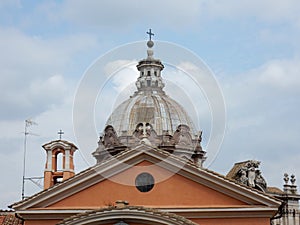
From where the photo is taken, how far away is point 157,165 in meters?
28.8

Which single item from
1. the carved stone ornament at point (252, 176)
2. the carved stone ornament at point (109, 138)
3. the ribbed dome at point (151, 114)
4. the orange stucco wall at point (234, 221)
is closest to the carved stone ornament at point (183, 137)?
the ribbed dome at point (151, 114)

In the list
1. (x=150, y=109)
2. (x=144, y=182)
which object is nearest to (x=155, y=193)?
(x=144, y=182)

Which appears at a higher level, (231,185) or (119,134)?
(119,134)

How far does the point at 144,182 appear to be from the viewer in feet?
95.1

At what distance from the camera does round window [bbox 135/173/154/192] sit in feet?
94.8

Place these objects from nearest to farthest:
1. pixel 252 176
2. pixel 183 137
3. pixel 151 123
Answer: pixel 183 137
pixel 252 176
pixel 151 123

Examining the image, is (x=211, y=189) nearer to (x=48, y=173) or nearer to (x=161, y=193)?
(x=161, y=193)

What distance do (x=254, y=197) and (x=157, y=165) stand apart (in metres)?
4.12

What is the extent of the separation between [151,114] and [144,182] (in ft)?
75.1

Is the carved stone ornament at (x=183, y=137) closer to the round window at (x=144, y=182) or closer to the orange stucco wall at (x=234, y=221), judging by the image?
the round window at (x=144, y=182)

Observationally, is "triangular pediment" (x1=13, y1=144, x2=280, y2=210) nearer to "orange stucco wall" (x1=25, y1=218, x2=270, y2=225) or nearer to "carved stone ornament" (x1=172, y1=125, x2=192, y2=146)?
"orange stucco wall" (x1=25, y1=218, x2=270, y2=225)

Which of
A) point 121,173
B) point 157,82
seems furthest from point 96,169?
point 157,82

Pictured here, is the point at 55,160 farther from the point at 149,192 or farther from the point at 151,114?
the point at 151,114

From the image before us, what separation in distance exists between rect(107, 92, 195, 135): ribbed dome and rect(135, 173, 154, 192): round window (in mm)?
19630
